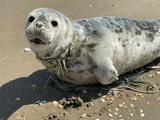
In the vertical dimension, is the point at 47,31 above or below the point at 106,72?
above

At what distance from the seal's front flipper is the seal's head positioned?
361mm

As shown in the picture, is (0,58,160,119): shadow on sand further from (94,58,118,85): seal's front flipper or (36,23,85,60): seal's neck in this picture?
(36,23,85,60): seal's neck

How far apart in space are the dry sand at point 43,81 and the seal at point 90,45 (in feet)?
0.67

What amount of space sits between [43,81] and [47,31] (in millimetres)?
832

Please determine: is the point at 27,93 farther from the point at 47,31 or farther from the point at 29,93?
the point at 47,31

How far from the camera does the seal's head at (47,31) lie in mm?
4219

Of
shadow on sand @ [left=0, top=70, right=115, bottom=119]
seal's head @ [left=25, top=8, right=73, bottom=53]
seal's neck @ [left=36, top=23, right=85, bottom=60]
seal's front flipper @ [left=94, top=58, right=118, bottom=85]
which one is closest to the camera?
seal's head @ [left=25, top=8, right=73, bottom=53]

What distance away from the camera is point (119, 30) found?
15.7 ft

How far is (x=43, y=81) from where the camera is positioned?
16.2 feet

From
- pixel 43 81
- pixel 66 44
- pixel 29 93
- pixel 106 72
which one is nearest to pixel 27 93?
pixel 29 93

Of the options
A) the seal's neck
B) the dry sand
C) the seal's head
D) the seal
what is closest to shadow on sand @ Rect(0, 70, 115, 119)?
the dry sand

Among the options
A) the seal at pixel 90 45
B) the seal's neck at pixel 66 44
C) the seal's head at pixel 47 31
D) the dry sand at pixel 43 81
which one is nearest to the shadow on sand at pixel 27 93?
the dry sand at pixel 43 81

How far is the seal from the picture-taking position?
430cm

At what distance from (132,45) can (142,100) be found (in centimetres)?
54
